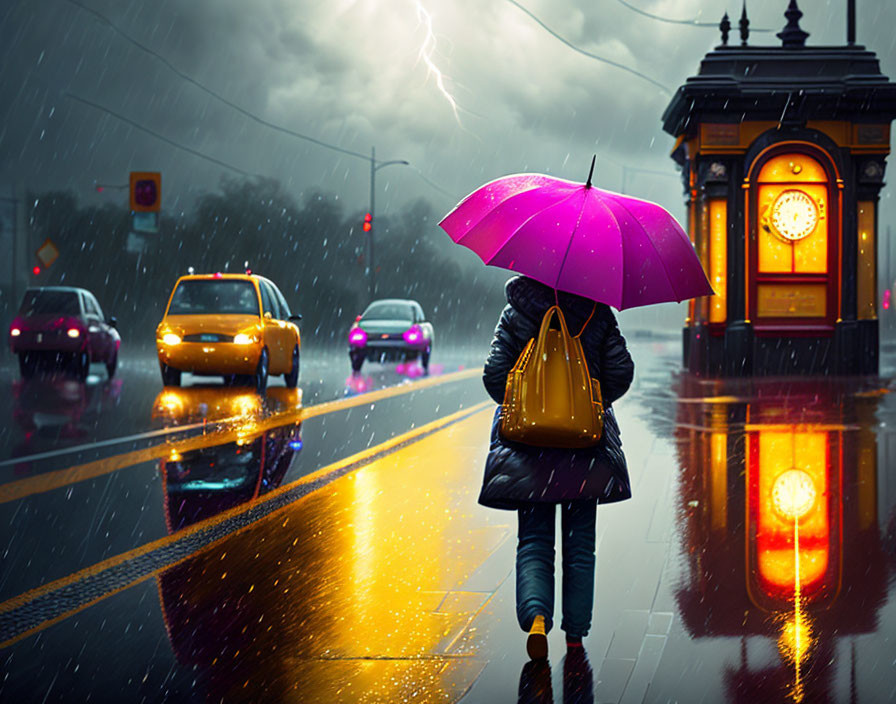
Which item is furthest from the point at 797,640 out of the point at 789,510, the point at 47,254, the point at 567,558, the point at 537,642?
the point at 47,254

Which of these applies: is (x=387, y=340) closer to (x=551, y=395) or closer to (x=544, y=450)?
(x=544, y=450)

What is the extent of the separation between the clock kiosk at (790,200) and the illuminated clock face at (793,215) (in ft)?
0.06

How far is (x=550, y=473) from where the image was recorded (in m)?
4.24

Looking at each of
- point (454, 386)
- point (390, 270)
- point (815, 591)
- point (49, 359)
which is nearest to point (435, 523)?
point (815, 591)

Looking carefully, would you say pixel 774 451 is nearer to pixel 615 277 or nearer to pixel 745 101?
pixel 615 277

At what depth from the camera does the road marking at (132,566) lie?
4951 millimetres

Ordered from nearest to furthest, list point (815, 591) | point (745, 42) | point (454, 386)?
point (815, 591)
point (454, 386)
point (745, 42)

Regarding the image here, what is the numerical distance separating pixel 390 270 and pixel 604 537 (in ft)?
225

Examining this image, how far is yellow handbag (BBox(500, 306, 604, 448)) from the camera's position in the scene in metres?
4.09

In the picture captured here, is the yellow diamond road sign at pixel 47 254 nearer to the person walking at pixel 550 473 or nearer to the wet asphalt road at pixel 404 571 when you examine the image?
the wet asphalt road at pixel 404 571

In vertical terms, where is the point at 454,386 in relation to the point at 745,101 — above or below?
below

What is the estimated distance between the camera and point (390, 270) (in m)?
74.8

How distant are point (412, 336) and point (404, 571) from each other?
1940 cm

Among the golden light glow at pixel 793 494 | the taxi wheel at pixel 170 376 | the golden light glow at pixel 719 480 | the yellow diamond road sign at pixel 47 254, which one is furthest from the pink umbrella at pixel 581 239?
the yellow diamond road sign at pixel 47 254
